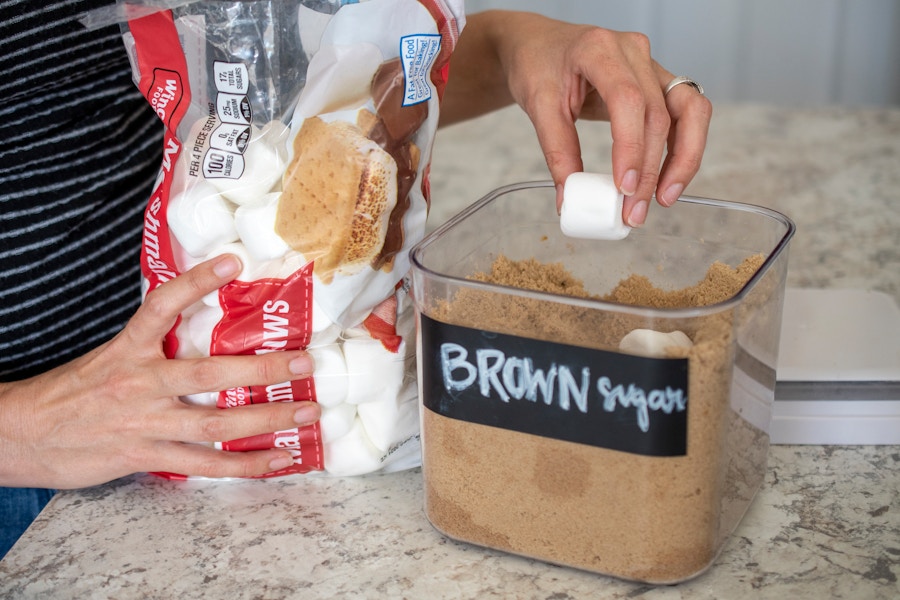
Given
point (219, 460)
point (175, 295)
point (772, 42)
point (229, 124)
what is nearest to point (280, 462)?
point (219, 460)

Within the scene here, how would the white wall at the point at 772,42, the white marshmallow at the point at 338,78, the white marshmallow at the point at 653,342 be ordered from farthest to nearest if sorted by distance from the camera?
1. the white wall at the point at 772,42
2. the white marshmallow at the point at 338,78
3. the white marshmallow at the point at 653,342

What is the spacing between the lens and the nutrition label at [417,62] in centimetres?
67

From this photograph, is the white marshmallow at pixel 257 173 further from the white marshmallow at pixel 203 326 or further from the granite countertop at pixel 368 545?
the granite countertop at pixel 368 545

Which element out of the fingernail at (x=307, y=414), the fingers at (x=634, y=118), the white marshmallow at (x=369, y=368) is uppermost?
the fingers at (x=634, y=118)

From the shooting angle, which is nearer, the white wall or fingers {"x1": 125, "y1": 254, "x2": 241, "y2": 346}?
fingers {"x1": 125, "y1": 254, "x2": 241, "y2": 346}

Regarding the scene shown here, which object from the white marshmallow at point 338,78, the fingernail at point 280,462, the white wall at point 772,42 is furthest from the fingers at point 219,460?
the white wall at point 772,42

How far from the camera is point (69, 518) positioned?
0.74 metres

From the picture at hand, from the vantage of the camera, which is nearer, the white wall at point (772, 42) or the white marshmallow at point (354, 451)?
the white marshmallow at point (354, 451)

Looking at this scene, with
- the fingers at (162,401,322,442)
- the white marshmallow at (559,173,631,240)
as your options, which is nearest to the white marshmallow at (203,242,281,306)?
the fingers at (162,401,322,442)

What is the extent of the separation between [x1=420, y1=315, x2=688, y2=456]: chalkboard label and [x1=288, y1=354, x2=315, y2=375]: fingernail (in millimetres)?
113

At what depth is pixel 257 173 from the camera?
2.20ft

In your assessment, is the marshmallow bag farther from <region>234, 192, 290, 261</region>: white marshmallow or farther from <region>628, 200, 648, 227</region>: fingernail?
<region>628, 200, 648, 227</region>: fingernail

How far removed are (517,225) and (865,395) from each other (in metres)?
0.32

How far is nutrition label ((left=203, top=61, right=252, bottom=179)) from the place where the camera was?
670mm
